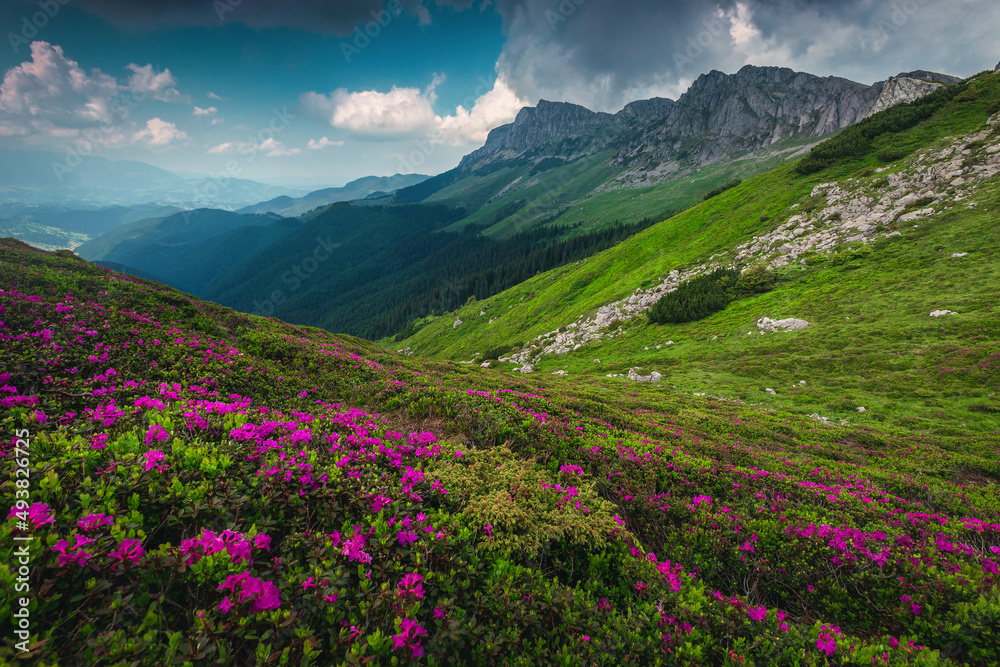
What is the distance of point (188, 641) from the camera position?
263 centimetres

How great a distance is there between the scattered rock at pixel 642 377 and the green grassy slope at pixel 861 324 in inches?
54.2

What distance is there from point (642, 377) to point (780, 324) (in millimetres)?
13146

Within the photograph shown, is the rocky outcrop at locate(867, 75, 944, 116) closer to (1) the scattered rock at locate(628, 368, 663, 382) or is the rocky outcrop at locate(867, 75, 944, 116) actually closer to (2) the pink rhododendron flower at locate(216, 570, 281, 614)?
(1) the scattered rock at locate(628, 368, 663, 382)

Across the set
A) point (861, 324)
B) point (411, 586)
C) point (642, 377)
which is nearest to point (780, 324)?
point (861, 324)

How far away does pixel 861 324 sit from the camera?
87.1 ft

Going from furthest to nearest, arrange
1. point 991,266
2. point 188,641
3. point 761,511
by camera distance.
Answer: point 991,266, point 761,511, point 188,641

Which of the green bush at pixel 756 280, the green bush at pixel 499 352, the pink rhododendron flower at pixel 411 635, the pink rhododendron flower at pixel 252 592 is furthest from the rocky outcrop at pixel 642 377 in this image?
the pink rhododendron flower at pixel 252 592

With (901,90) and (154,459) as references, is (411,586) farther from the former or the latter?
A: (901,90)

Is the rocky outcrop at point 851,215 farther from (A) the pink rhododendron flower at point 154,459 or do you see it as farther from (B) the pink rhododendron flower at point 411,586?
(A) the pink rhododendron flower at point 154,459

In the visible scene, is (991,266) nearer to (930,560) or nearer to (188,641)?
(930,560)

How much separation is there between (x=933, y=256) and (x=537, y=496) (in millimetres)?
44091

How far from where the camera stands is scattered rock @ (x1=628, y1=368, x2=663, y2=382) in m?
30.7

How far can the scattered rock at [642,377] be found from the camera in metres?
30.7

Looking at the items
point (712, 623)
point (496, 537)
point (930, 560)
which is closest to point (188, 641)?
point (496, 537)
